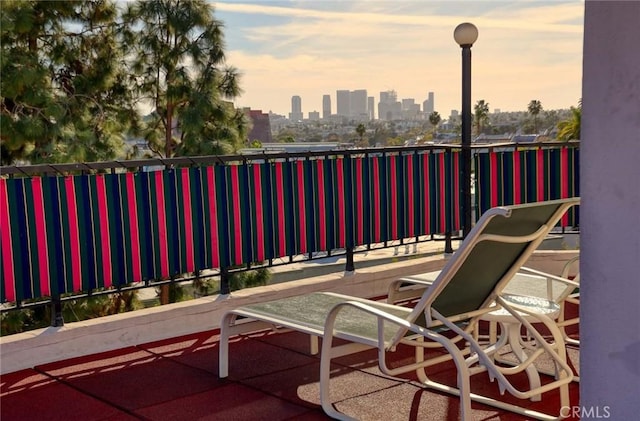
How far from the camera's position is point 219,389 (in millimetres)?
3766

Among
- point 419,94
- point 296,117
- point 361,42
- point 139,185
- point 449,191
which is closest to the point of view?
point 139,185

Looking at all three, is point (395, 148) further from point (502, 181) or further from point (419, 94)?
point (419, 94)

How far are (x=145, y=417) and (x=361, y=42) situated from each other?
238 ft

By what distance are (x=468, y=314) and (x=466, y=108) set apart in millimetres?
3100

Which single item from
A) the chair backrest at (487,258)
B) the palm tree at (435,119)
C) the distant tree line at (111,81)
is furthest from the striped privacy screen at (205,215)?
the palm tree at (435,119)

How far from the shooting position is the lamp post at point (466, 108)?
5.97m

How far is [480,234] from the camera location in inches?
117

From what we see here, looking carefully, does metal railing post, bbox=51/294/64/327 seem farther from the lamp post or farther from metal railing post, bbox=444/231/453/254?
the lamp post

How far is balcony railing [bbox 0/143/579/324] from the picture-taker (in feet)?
14.1

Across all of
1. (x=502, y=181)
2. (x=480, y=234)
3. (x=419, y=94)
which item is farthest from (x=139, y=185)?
(x=419, y=94)

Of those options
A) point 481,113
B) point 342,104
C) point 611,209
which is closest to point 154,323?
point 611,209

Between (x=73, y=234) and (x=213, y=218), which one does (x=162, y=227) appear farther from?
(x=73, y=234)

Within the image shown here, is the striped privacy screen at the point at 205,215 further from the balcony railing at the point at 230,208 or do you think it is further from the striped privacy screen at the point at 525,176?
the striped privacy screen at the point at 525,176

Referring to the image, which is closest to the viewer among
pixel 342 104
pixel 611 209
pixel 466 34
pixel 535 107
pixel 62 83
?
pixel 611 209
